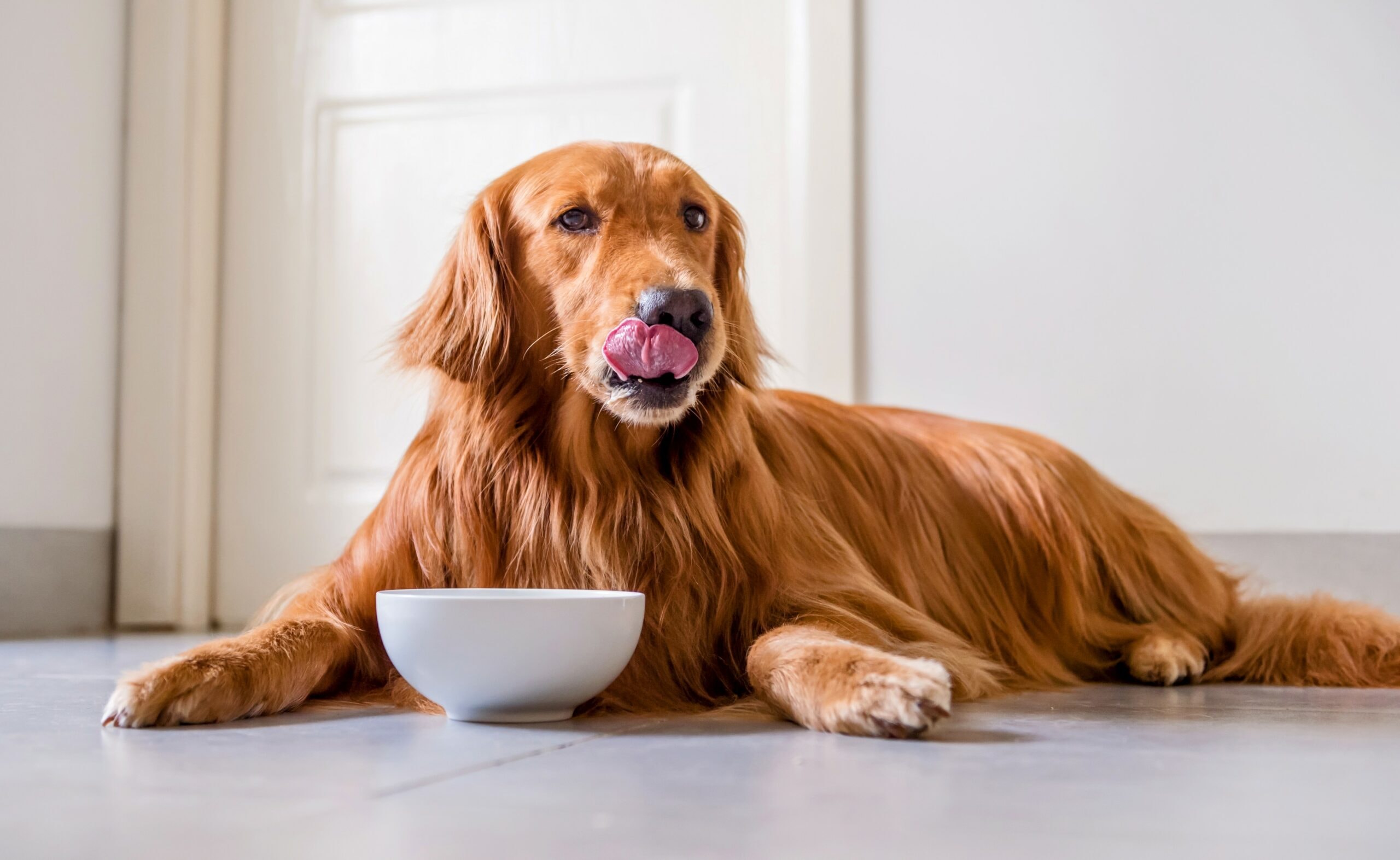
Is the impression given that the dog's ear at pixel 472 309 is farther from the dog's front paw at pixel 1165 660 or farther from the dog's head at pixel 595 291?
the dog's front paw at pixel 1165 660

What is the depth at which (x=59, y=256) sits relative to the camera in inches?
134

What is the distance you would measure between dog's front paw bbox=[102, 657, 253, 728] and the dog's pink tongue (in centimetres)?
63

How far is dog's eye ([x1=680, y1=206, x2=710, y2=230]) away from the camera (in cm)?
183

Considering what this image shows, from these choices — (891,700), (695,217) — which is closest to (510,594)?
(891,700)

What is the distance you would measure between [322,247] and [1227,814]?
3151 mm

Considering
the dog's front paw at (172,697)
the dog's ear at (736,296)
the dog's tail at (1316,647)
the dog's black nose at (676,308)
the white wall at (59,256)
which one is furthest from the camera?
the white wall at (59,256)

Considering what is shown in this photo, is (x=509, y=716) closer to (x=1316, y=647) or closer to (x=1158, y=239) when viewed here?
(x=1316, y=647)

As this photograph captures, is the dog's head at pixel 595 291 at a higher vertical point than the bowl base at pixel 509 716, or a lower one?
higher

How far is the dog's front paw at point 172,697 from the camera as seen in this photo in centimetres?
145

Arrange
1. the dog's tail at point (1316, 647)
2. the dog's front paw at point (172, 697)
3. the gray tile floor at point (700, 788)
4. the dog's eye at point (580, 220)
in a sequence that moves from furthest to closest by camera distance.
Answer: the dog's tail at point (1316, 647), the dog's eye at point (580, 220), the dog's front paw at point (172, 697), the gray tile floor at point (700, 788)

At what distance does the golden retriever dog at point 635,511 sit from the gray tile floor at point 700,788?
10 cm

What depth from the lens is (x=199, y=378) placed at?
11.9 feet

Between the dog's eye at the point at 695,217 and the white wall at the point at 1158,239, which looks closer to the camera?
the dog's eye at the point at 695,217

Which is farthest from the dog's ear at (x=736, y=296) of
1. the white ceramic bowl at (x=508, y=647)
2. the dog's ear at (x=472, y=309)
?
the white ceramic bowl at (x=508, y=647)
